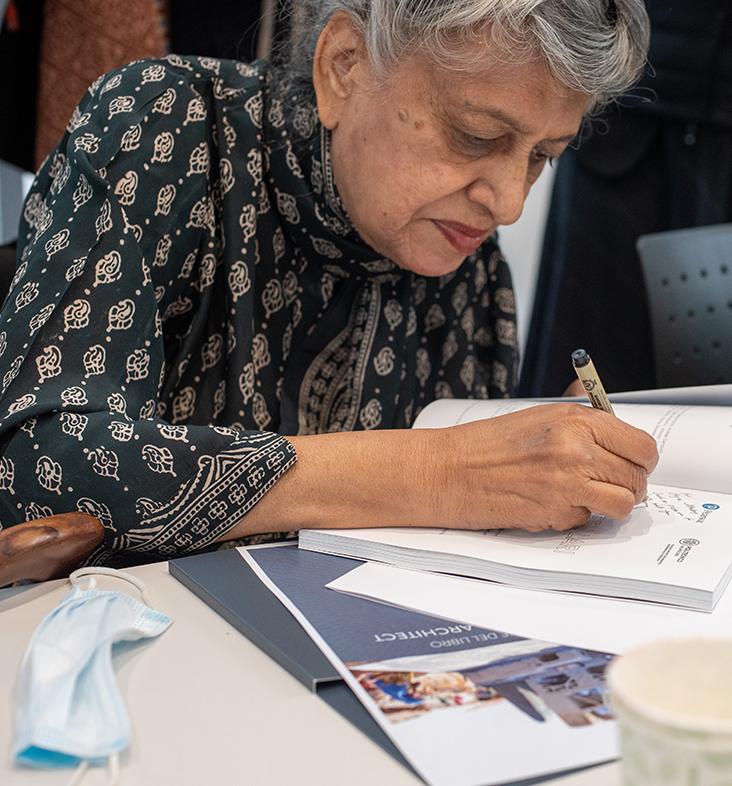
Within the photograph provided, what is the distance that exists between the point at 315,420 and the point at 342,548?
1.67ft

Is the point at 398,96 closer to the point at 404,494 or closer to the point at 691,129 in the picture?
the point at 404,494

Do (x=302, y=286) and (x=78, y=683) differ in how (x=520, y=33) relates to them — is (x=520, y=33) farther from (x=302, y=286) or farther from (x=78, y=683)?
(x=78, y=683)

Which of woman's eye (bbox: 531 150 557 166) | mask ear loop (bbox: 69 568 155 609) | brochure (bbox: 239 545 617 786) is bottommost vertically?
mask ear loop (bbox: 69 568 155 609)

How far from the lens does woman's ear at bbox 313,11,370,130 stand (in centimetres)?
100

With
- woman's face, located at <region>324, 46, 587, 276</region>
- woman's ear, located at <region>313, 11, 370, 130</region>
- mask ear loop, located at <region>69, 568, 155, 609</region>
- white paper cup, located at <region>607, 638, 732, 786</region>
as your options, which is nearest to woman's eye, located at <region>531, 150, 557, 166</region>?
woman's face, located at <region>324, 46, 587, 276</region>

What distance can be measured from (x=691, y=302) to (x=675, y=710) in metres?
1.09

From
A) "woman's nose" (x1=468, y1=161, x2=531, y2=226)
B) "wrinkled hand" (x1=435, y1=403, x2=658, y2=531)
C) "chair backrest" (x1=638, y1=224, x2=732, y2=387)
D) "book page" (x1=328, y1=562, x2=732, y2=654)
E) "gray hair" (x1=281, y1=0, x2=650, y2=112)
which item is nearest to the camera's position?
"book page" (x1=328, y1=562, x2=732, y2=654)

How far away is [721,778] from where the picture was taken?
0.26 meters

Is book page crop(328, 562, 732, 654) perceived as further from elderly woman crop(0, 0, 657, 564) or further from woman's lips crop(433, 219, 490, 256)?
woman's lips crop(433, 219, 490, 256)

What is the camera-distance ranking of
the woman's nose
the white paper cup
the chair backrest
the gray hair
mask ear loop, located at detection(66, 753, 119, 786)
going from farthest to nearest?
the chair backrest
the woman's nose
the gray hair
mask ear loop, located at detection(66, 753, 119, 786)
the white paper cup

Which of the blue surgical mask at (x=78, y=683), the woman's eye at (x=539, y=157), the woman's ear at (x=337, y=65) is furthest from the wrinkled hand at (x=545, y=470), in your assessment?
the woman's ear at (x=337, y=65)

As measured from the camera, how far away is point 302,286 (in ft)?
3.94

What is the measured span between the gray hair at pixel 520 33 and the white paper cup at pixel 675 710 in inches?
29.4

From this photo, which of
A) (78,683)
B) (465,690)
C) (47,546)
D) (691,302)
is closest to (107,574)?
(47,546)
